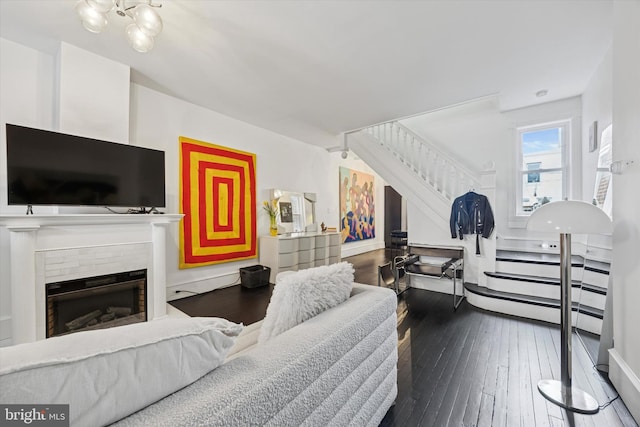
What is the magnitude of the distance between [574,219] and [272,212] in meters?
3.79

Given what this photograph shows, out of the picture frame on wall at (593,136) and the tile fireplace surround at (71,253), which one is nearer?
the tile fireplace surround at (71,253)

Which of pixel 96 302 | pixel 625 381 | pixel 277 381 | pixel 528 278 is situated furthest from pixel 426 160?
pixel 96 302

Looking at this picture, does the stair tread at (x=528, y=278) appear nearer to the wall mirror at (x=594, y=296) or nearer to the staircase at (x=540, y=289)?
the staircase at (x=540, y=289)

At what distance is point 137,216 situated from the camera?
2529 millimetres

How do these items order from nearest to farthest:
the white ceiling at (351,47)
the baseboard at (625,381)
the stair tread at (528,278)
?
the baseboard at (625,381) < the white ceiling at (351,47) < the stair tread at (528,278)

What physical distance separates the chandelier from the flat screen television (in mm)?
1067

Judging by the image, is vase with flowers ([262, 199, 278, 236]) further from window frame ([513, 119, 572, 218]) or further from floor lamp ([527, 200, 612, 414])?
window frame ([513, 119, 572, 218])

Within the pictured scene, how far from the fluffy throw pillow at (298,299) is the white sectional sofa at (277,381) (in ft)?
0.16

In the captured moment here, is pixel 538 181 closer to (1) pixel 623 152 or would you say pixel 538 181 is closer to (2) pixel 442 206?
(2) pixel 442 206

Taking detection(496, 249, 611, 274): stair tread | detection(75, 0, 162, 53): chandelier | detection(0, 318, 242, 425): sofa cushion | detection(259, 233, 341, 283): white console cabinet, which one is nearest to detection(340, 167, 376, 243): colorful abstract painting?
detection(259, 233, 341, 283): white console cabinet

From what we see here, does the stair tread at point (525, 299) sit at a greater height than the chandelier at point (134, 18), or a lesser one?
lesser

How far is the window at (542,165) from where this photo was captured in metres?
3.73

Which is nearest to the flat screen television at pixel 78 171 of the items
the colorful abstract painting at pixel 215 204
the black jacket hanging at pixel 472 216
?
the colorful abstract painting at pixel 215 204

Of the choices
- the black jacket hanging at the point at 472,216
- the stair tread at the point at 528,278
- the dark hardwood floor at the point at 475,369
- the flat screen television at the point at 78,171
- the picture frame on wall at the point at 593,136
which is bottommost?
the dark hardwood floor at the point at 475,369
